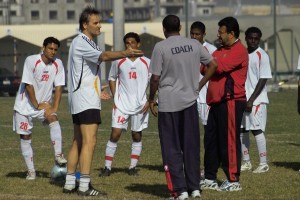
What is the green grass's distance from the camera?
481 inches

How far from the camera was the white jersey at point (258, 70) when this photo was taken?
48.1 feet

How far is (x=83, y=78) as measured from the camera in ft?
39.4

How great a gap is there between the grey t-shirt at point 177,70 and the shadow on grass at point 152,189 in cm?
119

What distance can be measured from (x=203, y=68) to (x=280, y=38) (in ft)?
160

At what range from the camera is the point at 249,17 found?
60.6m

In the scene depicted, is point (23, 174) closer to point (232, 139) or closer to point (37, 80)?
point (37, 80)

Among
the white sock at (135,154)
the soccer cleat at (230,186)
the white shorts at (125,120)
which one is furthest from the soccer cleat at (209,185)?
the white shorts at (125,120)

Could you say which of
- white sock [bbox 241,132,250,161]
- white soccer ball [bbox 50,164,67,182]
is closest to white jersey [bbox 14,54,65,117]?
white soccer ball [bbox 50,164,67,182]

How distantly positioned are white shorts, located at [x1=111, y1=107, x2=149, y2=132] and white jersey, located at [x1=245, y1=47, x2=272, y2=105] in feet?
5.21

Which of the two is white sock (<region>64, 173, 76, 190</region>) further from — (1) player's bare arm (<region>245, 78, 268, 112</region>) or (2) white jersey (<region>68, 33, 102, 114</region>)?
(1) player's bare arm (<region>245, 78, 268, 112</region>)

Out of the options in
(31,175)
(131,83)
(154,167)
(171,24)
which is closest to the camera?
(171,24)

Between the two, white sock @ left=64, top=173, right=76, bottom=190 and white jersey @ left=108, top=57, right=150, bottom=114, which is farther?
white jersey @ left=108, top=57, right=150, bottom=114

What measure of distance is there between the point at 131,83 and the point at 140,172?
1312 millimetres

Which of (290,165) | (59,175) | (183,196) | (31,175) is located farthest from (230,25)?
(290,165)
